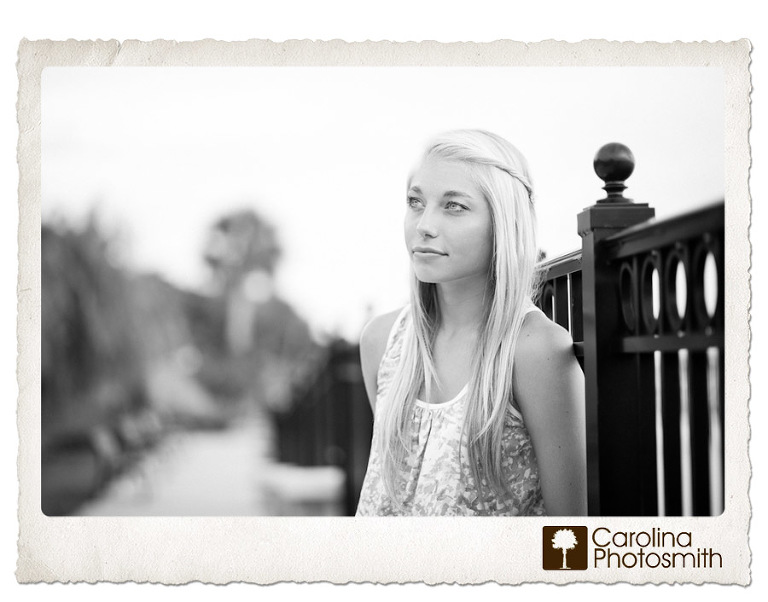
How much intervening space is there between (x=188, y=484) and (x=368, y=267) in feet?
2.70

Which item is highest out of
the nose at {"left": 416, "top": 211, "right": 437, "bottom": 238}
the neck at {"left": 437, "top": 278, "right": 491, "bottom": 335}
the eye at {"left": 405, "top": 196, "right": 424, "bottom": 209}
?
the eye at {"left": 405, "top": 196, "right": 424, "bottom": 209}

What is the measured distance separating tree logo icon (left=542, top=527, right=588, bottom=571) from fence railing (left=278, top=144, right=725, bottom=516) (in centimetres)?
9

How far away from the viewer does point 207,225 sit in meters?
2.75

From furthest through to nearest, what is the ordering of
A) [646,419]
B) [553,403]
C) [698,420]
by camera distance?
[553,403], [646,419], [698,420]

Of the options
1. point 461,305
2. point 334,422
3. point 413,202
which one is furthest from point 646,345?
point 334,422

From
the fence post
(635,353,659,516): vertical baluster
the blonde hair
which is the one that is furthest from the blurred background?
(635,353,659,516): vertical baluster

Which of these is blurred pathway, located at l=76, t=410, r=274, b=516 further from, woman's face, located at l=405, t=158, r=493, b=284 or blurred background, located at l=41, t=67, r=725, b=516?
woman's face, located at l=405, t=158, r=493, b=284

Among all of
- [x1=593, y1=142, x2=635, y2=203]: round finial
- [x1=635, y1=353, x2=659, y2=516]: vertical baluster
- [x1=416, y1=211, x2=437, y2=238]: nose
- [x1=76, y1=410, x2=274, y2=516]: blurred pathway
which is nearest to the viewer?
[x1=635, y1=353, x2=659, y2=516]: vertical baluster

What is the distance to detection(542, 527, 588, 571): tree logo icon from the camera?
2.57 m

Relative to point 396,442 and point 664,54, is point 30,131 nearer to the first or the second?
point 396,442

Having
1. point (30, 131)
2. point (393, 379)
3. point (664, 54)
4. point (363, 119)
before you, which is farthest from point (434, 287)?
point (30, 131)

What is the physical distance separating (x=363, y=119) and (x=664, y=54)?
0.86 m

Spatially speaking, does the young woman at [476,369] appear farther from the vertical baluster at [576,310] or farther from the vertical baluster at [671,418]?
the vertical baluster at [671,418]

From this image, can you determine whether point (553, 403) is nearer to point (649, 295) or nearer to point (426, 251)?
point (649, 295)
